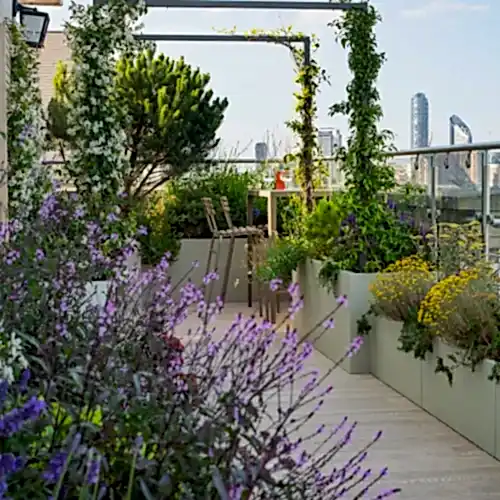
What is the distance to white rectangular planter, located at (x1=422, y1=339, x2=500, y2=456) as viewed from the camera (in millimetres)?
3805

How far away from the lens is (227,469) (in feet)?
4.18

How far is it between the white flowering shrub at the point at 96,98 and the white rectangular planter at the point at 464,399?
8.39ft

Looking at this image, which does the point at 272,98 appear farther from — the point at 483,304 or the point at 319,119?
the point at 483,304

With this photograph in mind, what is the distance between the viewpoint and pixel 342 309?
5.65 metres

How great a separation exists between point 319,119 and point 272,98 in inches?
96.1

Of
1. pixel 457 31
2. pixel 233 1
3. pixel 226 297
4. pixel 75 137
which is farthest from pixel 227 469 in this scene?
pixel 457 31

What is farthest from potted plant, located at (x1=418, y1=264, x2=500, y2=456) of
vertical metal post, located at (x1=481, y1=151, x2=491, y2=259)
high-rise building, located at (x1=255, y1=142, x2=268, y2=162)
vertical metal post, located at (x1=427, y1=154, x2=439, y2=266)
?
high-rise building, located at (x1=255, y1=142, x2=268, y2=162)

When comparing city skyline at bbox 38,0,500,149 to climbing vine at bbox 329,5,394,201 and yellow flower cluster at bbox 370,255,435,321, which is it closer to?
climbing vine at bbox 329,5,394,201

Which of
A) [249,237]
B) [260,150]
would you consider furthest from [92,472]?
[260,150]

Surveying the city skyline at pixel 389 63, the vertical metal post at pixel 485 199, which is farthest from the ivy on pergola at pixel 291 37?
the vertical metal post at pixel 485 199

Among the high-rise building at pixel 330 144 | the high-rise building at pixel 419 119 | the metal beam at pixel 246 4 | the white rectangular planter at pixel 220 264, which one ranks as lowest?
the white rectangular planter at pixel 220 264

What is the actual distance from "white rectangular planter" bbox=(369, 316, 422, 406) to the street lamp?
10.4ft

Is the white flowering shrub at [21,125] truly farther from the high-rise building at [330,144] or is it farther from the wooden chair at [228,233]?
the high-rise building at [330,144]

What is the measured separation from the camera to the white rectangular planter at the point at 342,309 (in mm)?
5523
